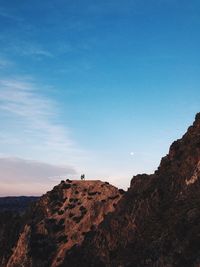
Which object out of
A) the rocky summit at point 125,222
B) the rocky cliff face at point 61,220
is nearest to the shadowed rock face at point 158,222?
the rocky summit at point 125,222

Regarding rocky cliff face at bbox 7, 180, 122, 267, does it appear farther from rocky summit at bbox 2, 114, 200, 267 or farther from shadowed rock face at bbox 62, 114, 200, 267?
shadowed rock face at bbox 62, 114, 200, 267

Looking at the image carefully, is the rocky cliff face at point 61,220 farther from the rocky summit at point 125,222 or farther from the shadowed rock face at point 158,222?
the shadowed rock face at point 158,222

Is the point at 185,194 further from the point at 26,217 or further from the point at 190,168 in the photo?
the point at 26,217

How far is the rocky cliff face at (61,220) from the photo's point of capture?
4126 inches

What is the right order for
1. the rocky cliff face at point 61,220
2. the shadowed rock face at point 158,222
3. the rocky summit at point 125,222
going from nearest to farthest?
the shadowed rock face at point 158,222, the rocky summit at point 125,222, the rocky cliff face at point 61,220

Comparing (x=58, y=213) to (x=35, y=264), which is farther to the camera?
(x=58, y=213)

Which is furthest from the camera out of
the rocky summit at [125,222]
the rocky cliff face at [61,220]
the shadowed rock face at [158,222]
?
the rocky cliff face at [61,220]

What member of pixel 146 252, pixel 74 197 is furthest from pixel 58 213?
pixel 146 252

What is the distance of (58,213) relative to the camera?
121 m

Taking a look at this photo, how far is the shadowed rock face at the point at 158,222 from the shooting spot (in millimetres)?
63906

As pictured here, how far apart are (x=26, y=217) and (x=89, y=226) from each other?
2472cm

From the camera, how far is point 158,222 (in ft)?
245

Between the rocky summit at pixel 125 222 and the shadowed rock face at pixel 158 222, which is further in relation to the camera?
the rocky summit at pixel 125 222

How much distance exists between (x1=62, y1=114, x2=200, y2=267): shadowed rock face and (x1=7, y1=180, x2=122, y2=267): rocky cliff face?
891 centimetres
